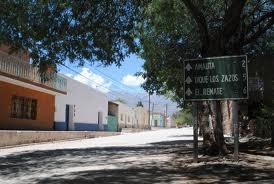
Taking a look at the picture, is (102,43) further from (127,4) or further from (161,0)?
(161,0)

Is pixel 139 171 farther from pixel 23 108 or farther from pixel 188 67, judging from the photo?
pixel 23 108

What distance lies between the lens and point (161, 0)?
58.6 ft

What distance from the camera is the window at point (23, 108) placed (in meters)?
29.4

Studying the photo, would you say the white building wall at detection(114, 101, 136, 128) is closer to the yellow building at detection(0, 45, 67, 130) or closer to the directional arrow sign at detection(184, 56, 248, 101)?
the yellow building at detection(0, 45, 67, 130)

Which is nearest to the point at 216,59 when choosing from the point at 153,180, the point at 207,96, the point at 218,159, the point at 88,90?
the point at 207,96

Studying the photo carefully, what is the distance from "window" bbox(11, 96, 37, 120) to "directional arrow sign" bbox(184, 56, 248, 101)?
697 inches

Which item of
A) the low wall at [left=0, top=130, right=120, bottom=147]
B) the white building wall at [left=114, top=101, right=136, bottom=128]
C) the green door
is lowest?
the low wall at [left=0, top=130, right=120, bottom=147]

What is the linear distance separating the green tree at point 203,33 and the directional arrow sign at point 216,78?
3.82 feet

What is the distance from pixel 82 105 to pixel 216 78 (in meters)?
36.6

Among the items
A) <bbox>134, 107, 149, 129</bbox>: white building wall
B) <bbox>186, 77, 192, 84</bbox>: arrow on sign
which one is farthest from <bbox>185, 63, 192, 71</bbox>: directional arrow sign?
<bbox>134, 107, 149, 129</bbox>: white building wall

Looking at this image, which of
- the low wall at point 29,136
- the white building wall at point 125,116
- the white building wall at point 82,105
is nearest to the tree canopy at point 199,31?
the low wall at point 29,136

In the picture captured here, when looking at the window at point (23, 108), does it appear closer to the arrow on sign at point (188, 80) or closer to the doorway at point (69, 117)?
the doorway at point (69, 117)

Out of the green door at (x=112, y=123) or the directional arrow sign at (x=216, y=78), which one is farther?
the green door at (x=112, y=123)

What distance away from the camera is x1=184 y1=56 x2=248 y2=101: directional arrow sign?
13.1 m
